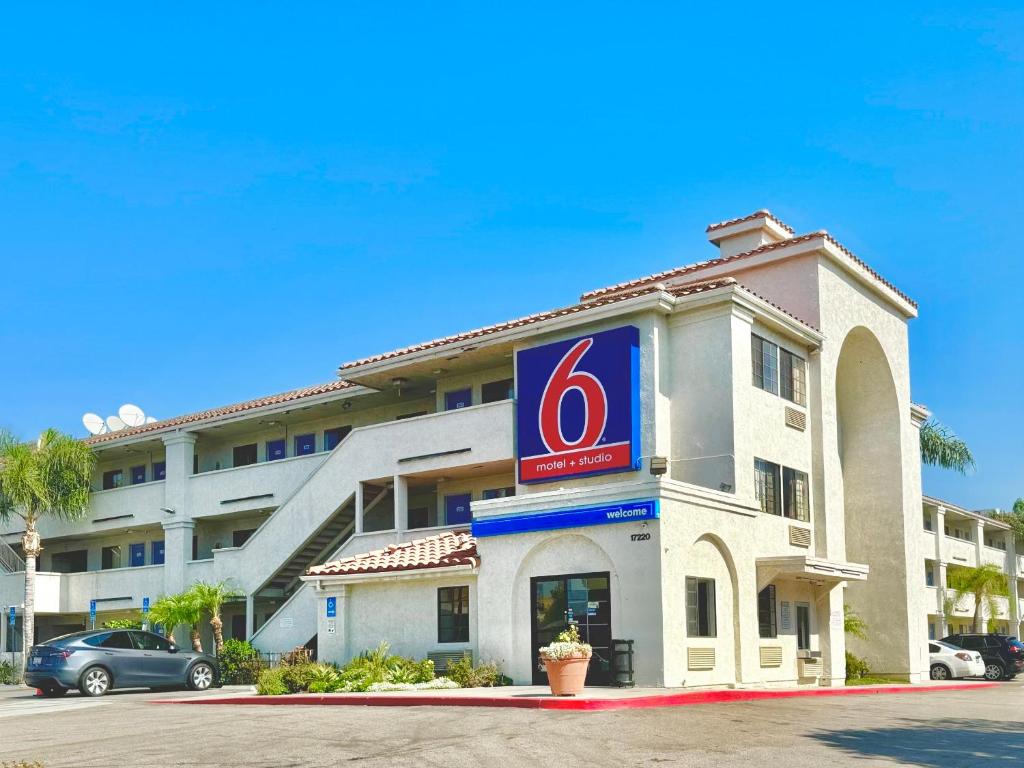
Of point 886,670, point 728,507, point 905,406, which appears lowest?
point 886,670

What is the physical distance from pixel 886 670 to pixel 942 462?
25.0 m

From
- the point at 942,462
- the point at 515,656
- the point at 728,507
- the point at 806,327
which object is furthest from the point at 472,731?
the point at 942,462

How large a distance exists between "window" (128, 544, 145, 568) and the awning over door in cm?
2587

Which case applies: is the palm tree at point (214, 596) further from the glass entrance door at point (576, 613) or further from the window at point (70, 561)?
the glass entrance door at point (576, 613)

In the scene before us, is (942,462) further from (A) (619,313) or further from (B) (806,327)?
(A) (619,313)

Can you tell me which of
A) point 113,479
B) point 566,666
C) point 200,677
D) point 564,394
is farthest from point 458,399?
point 113,479

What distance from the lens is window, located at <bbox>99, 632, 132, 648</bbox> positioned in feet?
90.3

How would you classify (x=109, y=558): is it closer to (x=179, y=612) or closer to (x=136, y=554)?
(x=136, y=554)

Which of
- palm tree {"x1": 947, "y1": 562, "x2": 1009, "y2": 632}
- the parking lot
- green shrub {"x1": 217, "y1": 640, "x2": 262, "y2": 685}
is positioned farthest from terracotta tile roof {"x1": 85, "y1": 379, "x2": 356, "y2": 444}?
palm tree {"x1": 947, "y1": 562, "x2": 1009, "y2": 632}

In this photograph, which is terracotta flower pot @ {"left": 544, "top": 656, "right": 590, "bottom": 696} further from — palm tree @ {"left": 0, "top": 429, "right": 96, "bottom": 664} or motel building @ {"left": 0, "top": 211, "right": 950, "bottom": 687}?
palm tree @ {"left": 0, "top": 429, "right": 96, "bottom": 664}

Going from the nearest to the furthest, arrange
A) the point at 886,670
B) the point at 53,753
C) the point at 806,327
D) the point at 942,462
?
the point at 53,753 < the point at 806,327 < the point at 886,670 < the point at 942,462

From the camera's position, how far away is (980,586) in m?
58.2

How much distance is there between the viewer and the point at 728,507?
973 inches

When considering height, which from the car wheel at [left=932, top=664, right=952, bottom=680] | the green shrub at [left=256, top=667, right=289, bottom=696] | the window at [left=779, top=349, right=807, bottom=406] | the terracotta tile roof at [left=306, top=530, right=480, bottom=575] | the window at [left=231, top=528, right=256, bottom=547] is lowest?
the car wheel at [left=932, top=664, right=952, bottom=680]
